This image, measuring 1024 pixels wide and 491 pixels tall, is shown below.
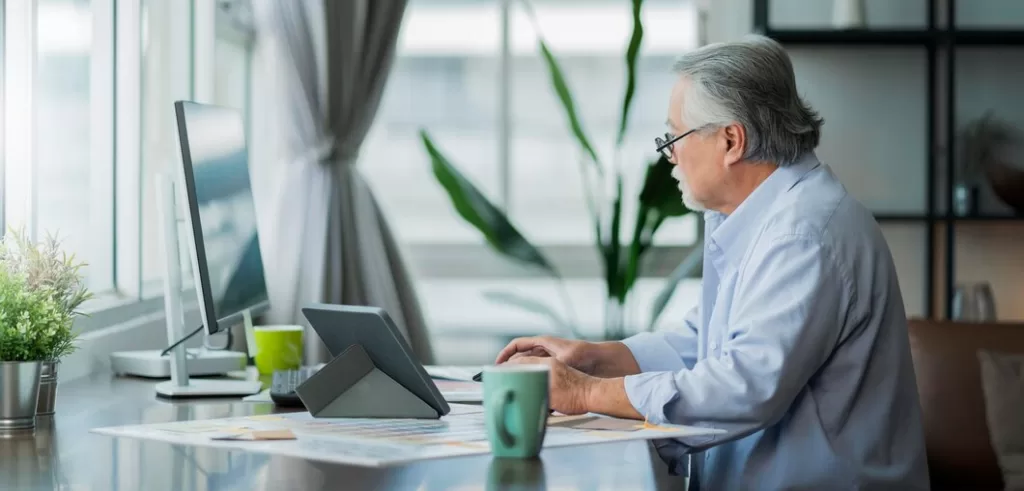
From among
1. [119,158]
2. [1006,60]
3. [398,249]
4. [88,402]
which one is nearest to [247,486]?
[88,402]

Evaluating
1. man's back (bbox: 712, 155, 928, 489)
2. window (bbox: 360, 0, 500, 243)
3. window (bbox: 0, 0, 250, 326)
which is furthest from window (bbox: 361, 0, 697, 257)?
man's back (bbox: 712, 155, 928, 489)

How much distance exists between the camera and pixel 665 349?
7.06ft

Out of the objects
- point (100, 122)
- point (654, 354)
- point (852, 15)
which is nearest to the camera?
point (654, 354)

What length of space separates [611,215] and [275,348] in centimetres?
177

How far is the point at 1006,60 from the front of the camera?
3932 millimetres

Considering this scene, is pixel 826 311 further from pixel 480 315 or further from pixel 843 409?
pixel 480 315

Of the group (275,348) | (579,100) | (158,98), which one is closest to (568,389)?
(275,348)

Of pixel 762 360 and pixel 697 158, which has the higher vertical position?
pixel 697 158

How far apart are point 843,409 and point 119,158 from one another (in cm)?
185

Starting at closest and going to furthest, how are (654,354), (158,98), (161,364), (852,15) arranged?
(654,354), (161,364), (158,98), (852,15)

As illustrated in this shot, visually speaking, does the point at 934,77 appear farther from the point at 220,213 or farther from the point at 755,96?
the point at 220,213

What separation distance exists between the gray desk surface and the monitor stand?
1.43 feet

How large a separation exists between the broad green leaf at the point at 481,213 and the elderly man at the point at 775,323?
1727 millimetres

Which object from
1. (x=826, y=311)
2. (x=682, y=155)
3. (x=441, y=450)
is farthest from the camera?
(x=682, y=155)
